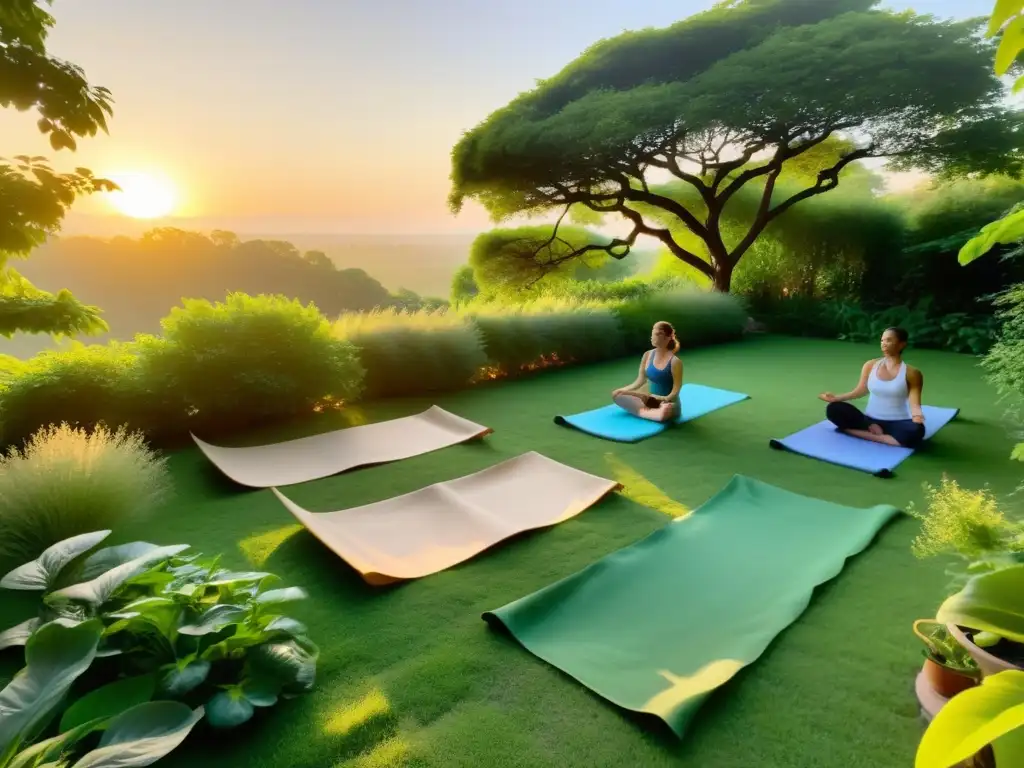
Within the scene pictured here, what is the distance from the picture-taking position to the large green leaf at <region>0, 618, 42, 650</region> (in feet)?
5.59

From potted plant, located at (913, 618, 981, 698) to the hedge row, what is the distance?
13.5ft

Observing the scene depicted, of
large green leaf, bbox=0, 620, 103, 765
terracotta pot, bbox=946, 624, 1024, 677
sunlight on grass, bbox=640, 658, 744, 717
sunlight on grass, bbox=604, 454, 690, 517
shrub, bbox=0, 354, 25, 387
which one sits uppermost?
shrub, bbox=0, 354, 25, 387

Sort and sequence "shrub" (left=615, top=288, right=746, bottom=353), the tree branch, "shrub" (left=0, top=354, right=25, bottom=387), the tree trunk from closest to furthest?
"shrub" (left=0, top=354, right=25, bottom=387) → "shrub" (left=615, top=288, right=746, bottom=353) → the tree branch → the tree trunk

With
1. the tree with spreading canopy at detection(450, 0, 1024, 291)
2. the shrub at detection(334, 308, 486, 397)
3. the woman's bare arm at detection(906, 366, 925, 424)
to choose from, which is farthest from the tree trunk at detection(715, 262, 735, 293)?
the woman's bare arm at detection(906, 366, 925, 424)

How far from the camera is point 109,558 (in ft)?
6.63

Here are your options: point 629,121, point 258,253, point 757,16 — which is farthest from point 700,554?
point 757,16

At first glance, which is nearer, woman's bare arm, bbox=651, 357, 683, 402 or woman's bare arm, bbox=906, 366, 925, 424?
woman's bare arm, bbox=906, 366, 925, 424

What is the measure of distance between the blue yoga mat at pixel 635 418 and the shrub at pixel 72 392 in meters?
3.11

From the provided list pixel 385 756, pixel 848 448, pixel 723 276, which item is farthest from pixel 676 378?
pixel 723 276

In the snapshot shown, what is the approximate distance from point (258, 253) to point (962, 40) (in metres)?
9.08

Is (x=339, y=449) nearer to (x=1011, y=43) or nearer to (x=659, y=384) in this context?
(x=659, y=384)

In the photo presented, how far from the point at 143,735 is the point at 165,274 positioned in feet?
15.8

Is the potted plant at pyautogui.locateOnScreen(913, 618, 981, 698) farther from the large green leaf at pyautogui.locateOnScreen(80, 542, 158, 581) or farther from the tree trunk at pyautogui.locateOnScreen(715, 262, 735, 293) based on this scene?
the tree trunk at pyautogui.locateOnScreen(715, 262, 735, 293)

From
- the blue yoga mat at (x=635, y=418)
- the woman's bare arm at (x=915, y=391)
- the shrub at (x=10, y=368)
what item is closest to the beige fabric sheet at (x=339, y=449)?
the blue yoga mat at (x=635, y=418)
